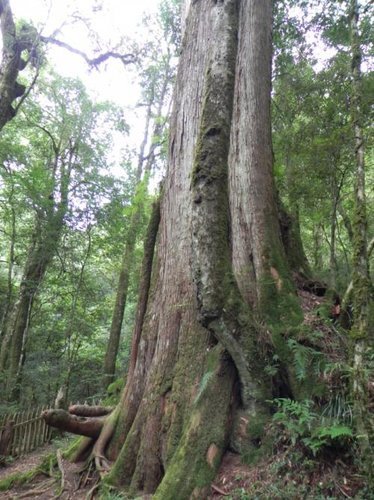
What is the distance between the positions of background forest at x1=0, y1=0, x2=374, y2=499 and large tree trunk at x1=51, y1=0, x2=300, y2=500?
19.6 inches

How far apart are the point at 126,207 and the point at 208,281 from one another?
6.88 m

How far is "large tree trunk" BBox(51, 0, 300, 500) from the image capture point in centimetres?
336

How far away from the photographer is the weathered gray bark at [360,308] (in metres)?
2.77

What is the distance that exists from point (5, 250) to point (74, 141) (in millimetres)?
6956

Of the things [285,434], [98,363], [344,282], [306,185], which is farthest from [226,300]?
[98,363]

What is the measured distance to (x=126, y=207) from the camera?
9.75 metres

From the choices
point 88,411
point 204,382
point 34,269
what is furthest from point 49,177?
point 204,382

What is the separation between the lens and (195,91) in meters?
5.50

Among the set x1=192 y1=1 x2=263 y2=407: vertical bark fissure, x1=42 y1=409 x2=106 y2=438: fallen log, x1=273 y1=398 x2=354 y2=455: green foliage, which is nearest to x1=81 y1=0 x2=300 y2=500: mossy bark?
x1=192 y1=1 x2=263 y2=407: vertical bark fissure

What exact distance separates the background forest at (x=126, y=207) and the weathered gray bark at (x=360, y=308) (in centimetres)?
6

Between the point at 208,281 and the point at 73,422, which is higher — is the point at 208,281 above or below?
above

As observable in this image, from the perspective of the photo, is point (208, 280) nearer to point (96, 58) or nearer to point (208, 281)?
point (208, 281)

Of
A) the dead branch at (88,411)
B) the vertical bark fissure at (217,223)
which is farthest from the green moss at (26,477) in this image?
the vertical bark fissure at (217,223)

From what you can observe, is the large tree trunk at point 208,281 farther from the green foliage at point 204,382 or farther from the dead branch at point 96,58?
the dead branch at point 96,58
